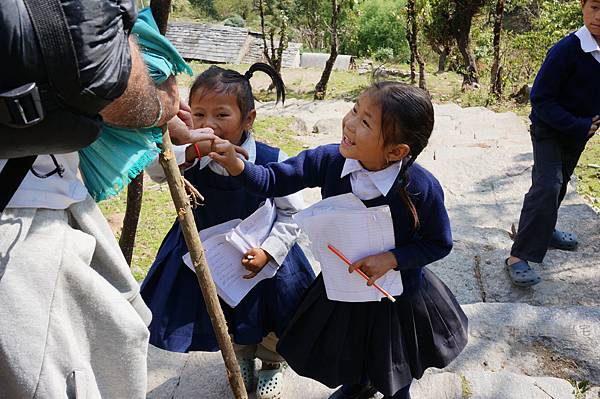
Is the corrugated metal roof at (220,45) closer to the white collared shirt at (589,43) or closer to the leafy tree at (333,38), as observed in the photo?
the leafy tree at (333,38)

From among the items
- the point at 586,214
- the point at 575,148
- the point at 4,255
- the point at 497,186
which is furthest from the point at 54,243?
the point at 497,186

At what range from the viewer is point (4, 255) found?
1.09 m

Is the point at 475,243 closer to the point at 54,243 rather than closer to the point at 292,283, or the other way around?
the point at 292,283

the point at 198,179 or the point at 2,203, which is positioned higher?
the point at 2,203

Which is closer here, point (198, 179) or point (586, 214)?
point (198, 179)

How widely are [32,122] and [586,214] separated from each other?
14.4 feet

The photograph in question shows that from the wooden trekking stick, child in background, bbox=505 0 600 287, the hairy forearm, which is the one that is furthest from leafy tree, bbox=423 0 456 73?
the hairy forearm

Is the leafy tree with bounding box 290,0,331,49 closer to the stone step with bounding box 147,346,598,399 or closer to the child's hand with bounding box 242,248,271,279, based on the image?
the stone step with bounding box 147,346,598,399

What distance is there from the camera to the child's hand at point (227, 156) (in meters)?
1.89

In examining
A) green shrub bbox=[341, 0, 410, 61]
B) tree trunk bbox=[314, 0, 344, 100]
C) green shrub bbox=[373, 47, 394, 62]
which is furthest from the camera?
green shrub bbox=[341, 0, 410, 61]

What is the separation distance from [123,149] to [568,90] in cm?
264

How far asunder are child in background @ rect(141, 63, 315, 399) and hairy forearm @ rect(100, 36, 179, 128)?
81cm

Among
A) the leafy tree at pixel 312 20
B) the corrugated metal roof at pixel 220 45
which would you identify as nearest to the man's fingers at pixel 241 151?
the leafy tree at pixel 312 20

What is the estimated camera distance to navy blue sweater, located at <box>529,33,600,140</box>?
308cm
